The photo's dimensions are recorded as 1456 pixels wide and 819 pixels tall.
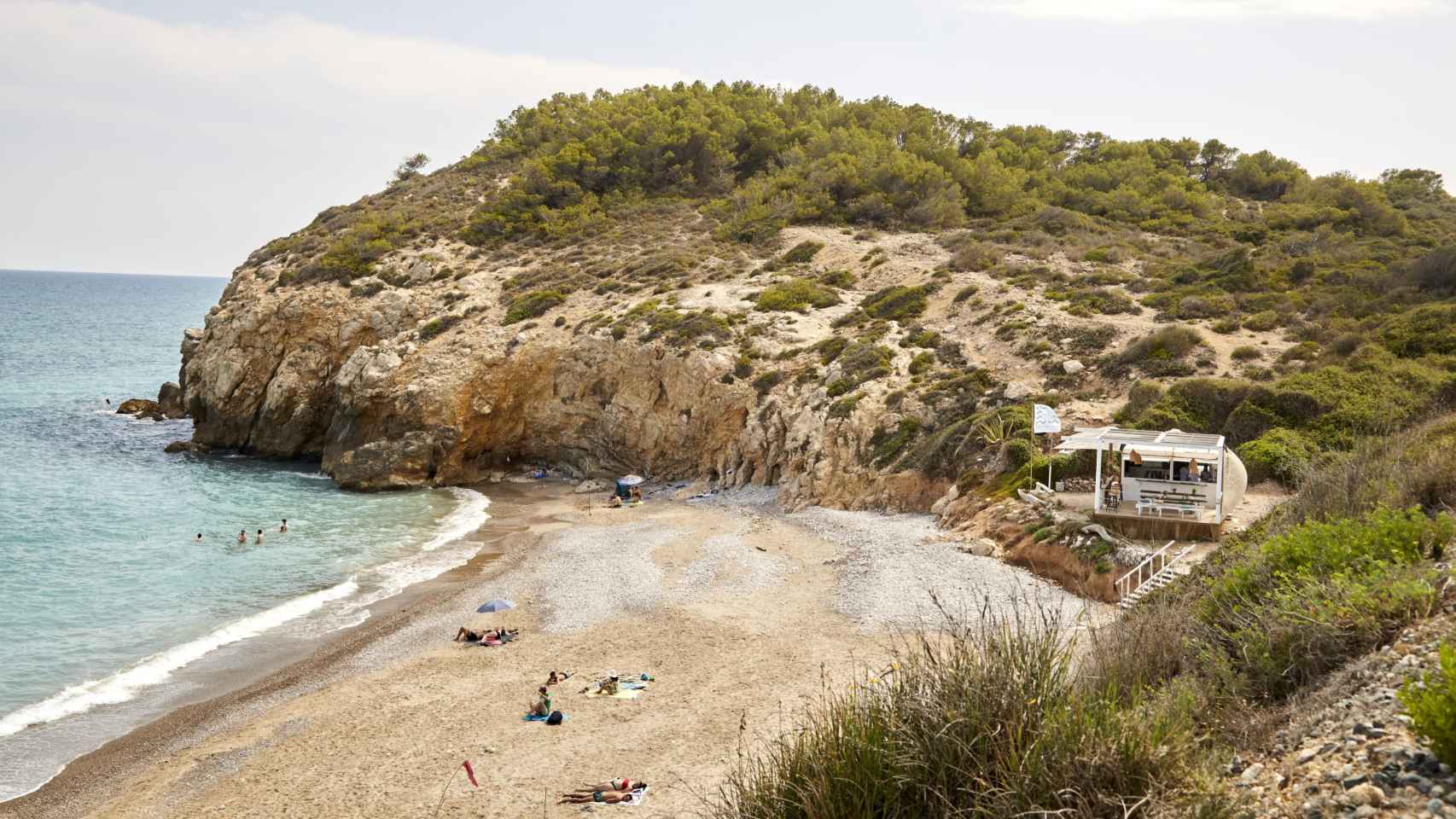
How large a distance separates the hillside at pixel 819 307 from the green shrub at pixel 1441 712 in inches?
589

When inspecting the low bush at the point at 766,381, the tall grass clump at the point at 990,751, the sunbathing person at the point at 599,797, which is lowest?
the sunbathing person at the point at 599,797

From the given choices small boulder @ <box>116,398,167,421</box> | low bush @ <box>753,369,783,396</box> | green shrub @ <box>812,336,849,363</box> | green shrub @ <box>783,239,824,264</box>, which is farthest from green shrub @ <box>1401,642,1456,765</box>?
small boulder @ <box>116,398,167,421</box>

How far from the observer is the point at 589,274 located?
45.2 metres

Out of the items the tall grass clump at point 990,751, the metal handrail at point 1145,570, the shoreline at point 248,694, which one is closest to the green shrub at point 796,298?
the shoreline at point 248,694

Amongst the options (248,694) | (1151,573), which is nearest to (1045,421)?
(1151,573)

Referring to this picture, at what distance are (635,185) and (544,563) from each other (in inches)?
1455

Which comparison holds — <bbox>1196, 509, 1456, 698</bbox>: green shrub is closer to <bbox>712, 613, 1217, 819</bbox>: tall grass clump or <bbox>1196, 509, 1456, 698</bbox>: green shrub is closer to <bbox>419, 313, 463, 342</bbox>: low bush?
<bbox>712, 613, 1217, 819</bbox>: tall grass clump

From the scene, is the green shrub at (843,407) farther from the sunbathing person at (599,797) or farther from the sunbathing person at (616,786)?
the sunbathing person at (599,797)

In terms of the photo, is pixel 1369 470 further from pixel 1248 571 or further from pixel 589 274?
A: pixel 589 274

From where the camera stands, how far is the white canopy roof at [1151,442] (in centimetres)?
2005

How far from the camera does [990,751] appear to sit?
6402mm

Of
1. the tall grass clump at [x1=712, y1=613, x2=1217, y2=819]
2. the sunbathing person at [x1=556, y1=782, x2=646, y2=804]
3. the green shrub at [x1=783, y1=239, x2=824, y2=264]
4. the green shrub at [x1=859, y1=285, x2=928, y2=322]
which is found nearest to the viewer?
the tall grass clump at [x1=712, y1=613, x2=1217, y2=819]

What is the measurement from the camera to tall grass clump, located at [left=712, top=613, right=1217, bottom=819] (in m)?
6.21

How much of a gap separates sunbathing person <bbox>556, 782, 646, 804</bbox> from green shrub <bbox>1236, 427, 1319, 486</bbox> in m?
17.3
